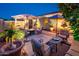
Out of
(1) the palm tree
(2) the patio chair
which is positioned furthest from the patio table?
(1) the palm tree

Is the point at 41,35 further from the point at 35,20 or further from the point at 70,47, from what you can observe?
the point at 70,47

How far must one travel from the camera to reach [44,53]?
2.55m

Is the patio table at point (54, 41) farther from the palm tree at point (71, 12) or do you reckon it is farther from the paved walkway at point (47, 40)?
the palm tree at point (71, 12)

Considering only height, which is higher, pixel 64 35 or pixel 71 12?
pixel 71 12

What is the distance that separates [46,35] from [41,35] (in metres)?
0.05

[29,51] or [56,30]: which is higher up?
[56,30]

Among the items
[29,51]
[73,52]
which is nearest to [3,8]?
[29,51]

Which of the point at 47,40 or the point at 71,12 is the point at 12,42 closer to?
the point at 47,40

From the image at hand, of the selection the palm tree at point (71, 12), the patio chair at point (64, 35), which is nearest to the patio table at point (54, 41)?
the patio chair at point (64, 35)

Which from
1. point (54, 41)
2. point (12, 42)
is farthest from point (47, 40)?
point (12, 42)

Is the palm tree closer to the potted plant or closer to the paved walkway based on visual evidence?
the paved walkway

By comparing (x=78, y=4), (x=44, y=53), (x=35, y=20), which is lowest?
(x=44, y=53)

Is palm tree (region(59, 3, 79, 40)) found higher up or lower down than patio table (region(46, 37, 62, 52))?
higher up

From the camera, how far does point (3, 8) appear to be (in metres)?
2.53
